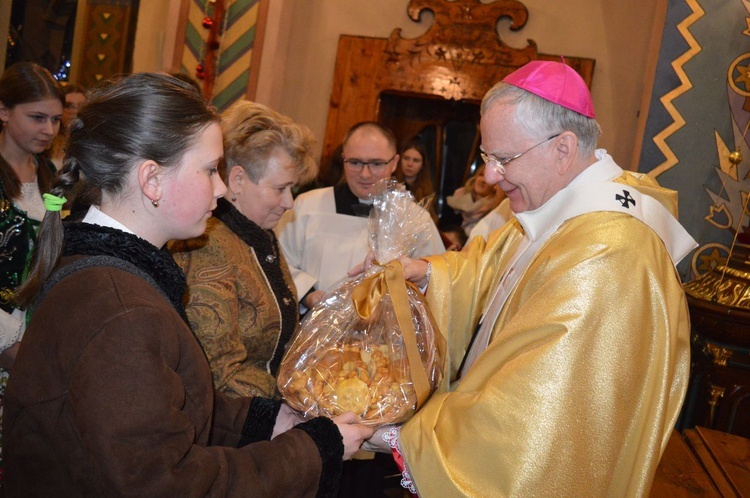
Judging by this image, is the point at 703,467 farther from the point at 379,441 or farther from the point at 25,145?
the point at 25,145

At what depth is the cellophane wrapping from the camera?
6.68 ft

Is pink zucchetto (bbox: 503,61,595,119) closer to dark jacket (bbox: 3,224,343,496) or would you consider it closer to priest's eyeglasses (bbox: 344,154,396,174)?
dark jacket (bbox: 3,224,343,496)

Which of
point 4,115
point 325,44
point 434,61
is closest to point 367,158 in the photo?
point 4,115

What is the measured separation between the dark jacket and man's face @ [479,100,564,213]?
1032 millimetres

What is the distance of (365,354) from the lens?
2174mm

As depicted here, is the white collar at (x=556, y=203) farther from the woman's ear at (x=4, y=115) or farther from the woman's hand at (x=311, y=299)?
the woman's ear at (x=4, y=115)

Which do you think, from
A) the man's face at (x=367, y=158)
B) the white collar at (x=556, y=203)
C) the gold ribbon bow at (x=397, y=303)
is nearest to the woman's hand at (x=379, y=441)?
the gold ribbon bow at (x=397, y=303)

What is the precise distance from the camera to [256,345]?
245 centimetres

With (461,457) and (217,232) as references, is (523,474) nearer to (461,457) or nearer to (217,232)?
(461,457)

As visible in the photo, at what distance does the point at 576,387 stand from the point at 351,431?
0.59m

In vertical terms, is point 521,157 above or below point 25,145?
above

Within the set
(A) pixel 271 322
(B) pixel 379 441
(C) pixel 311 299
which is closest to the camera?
(B) pixel 379 441

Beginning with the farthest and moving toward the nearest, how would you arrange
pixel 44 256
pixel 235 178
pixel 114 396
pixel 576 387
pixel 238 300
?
pixel 235 178, pixel 238 300, pixel 576 387, pixel 44 256, pixel 114 396

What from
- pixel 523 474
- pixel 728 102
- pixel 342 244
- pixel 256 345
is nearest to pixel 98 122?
pixel 256 345
